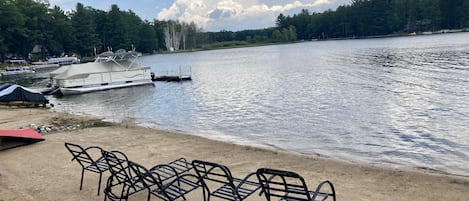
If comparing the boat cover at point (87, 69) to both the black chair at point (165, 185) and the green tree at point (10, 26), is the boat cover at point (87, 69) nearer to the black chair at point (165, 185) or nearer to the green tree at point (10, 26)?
the black chair at point (165, 185)

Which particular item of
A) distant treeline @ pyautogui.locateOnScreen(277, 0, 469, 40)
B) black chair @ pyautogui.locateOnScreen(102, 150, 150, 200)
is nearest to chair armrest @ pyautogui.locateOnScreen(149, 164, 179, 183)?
black chair @ pyautogui.locateOnScreen(102, 150, 150, 200)

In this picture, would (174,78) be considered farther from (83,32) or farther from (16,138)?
(83,32)

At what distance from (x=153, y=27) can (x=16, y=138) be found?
15146 cm

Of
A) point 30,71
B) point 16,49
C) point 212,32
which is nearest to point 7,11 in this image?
point 16,49

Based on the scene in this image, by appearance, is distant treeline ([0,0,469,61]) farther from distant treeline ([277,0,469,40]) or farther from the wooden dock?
the wooden dock

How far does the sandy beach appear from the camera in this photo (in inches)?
293

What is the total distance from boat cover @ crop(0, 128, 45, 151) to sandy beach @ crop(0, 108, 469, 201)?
0.84 feet

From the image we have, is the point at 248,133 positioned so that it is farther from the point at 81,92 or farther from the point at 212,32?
the point at 212,32

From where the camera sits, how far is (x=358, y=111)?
753 inches

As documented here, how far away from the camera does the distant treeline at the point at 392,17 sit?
440 feet

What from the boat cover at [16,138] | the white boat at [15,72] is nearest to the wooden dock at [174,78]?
the boat cover at [16,138]

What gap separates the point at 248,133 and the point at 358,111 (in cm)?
655

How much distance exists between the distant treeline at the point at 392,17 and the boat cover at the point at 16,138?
142 meters

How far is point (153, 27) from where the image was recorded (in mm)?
157875
